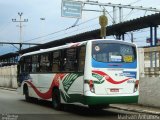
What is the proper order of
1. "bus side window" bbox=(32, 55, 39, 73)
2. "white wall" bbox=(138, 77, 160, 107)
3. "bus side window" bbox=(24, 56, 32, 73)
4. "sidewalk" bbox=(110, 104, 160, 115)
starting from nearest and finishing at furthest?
1. "sidewalk" bbox=(110, 104, 160, 115)
2. "white wall" bbox=(138, 77, 160, 107)
3. "bus side window" bbox=(32, 55, 39, 73)
4. "bus side window" bbox=(24, 56, 32, 73)

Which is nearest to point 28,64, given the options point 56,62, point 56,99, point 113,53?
point 56,62

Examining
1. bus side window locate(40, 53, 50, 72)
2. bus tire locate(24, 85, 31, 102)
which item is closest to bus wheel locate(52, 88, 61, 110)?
bus side window locate(40, 53, 50, 72)

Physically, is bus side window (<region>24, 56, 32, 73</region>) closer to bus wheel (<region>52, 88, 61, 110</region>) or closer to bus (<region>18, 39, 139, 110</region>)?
A: bus wheel (<region>52, 88, 61, 110</region>)

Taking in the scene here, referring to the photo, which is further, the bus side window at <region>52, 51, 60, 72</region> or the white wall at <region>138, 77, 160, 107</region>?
the bus side window at <region>52, 51, 60, 72</region>

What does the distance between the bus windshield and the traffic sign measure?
17070 mm

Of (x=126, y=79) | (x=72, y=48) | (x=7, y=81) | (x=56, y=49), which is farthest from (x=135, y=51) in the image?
(x=7, y=81)

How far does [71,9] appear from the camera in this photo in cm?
3238

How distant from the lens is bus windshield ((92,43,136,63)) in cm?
1491

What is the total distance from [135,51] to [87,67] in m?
2.13

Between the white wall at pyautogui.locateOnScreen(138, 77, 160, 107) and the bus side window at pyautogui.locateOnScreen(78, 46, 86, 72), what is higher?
the bus side window at pyautogui.locateOnScreen(78, 46, 86, 72)

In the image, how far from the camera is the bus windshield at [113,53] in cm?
1491

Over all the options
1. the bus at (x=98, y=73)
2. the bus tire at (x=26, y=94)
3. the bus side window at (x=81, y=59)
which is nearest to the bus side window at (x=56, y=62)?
the bus at (x=98, y=73)

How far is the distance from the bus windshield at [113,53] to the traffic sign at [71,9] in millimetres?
17070

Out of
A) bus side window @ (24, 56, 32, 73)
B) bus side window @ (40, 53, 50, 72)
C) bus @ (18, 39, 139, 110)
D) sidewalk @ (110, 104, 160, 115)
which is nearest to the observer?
bus @ (18, 39, 139, 110)
